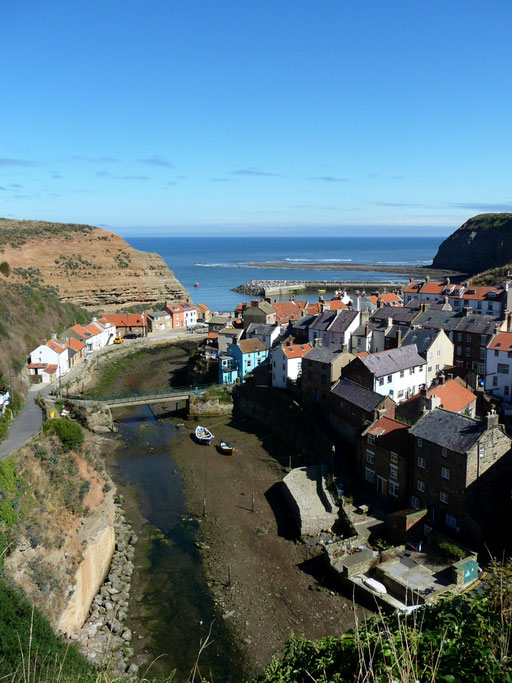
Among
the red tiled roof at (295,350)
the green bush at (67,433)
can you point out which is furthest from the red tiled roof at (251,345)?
the green bush at (67,433)

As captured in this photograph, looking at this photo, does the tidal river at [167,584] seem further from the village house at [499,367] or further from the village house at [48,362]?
the village house at [499,367]

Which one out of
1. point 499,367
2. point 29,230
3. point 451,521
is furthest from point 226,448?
point 29,230

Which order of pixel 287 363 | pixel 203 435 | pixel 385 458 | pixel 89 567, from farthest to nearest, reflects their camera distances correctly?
pixel 287 363, pixel 203 435, pixel 385 458, pixel 89 567

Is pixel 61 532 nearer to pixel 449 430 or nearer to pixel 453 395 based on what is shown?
pixel 449 430

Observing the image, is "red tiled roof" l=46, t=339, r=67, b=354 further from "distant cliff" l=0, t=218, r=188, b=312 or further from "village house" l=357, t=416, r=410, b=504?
"village house" l=357, t=416, r=410, b=504

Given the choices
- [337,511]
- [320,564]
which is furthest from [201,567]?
[337,511]
